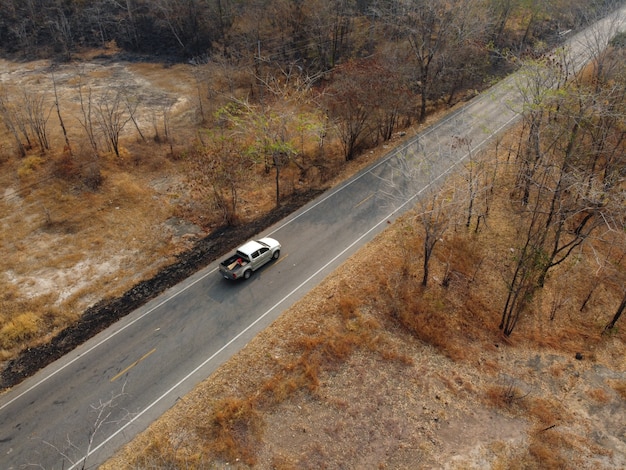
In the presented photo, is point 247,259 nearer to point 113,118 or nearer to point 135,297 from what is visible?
point 135,297

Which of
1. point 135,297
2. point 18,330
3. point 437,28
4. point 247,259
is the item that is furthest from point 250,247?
point 437,28

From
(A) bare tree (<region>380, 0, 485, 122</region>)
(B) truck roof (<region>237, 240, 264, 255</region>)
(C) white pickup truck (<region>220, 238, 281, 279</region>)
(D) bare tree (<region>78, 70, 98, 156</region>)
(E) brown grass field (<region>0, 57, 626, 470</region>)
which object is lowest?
(E) brown grass field (<region>0, 57, 626, 470</region>)

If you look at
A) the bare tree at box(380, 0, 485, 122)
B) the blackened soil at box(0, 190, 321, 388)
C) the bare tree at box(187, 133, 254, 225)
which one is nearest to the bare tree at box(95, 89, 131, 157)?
the bare tree at box(187, 133, 254, 225)

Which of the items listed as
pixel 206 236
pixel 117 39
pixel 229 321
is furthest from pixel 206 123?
pixel 117 39

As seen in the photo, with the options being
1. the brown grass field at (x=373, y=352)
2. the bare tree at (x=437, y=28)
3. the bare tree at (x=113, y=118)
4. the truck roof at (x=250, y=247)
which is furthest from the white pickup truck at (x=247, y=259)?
the bare tree at (x=437, y=28)

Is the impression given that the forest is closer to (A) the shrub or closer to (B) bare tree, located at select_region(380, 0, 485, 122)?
(B) bare tree, located at select_region(380, 0, 485, 122)

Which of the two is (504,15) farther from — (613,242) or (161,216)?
(161,216)
